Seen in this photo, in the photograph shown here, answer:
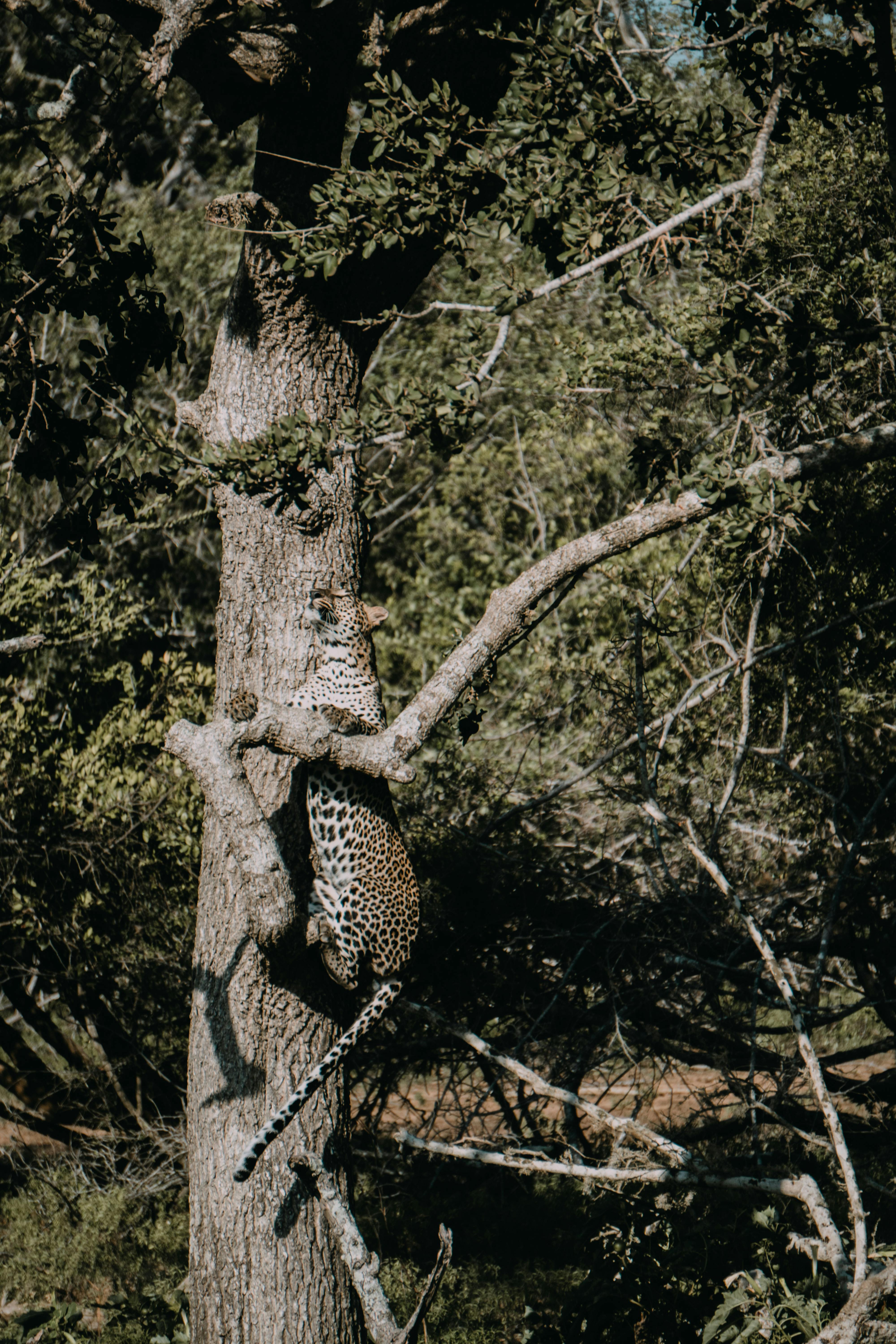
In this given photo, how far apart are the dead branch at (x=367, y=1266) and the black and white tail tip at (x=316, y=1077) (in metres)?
0.20

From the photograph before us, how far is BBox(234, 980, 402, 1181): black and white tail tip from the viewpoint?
3.75 meters

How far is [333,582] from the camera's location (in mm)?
4699

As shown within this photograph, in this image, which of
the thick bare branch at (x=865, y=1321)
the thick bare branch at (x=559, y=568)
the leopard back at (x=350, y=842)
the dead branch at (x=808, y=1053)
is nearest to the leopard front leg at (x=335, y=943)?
the leopard back at (x=350, y=842)

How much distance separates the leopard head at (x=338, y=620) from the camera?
4574mm

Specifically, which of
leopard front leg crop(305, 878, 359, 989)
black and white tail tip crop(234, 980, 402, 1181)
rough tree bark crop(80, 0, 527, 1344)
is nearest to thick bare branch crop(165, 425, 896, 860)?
rough tree bark crop(80, 0, 527, 1344)

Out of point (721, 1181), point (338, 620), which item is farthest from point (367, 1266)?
point (338, 620)

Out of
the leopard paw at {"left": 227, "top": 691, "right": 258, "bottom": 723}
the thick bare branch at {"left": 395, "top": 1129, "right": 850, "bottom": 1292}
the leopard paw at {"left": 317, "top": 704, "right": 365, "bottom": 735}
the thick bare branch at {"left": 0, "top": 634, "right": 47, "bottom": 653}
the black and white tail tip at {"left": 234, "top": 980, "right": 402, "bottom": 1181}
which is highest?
the thick bare branch at {"left": 0, "top": 634, "right": 47, "bottom": 653}

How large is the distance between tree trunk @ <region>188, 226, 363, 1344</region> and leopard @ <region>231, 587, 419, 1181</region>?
80 millimetres

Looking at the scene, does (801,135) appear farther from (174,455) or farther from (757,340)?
(174,455)

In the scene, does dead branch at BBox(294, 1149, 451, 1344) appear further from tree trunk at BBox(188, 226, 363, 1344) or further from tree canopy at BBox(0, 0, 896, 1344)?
tree canopy at BBox(0, 0, 896, 1344)

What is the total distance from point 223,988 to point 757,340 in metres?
3.34

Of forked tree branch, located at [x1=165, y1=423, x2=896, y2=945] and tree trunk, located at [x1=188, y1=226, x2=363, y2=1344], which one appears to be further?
tree trunk, located at [x1=188, y1=226, x2=363, y2=1344]

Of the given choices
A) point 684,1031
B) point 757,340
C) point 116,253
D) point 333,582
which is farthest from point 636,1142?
point 116,253

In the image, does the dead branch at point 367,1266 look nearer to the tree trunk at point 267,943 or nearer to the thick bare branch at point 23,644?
the tree trunk at point 267,943
